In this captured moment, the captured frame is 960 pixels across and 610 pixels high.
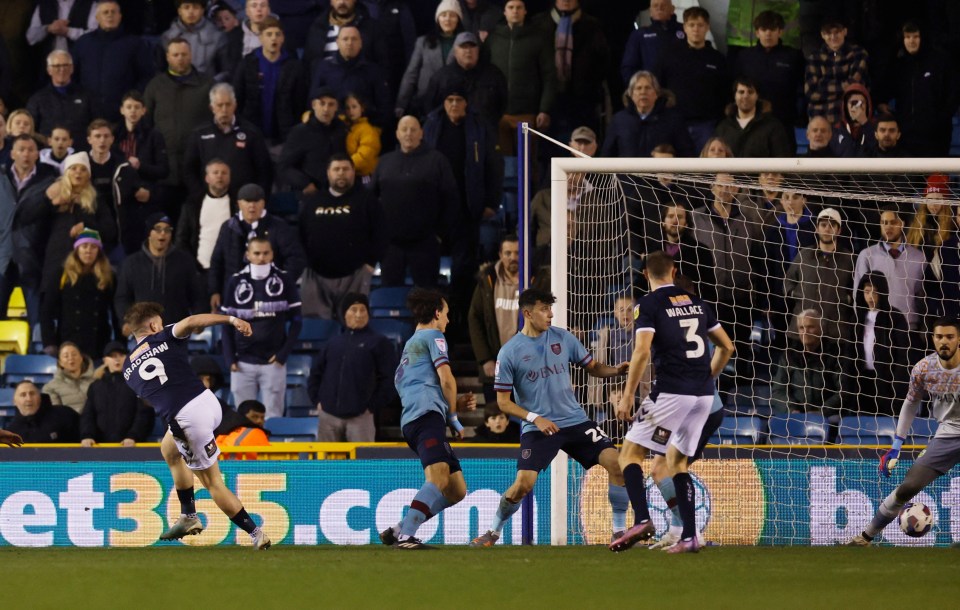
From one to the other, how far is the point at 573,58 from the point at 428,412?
6.62 meters

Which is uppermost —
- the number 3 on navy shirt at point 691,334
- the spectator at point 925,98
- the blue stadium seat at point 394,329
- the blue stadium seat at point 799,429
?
the spectator at point 925,98

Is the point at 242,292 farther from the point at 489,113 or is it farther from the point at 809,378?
the point at 809,378

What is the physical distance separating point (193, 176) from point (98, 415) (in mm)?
3069

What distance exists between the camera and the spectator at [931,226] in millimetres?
12500

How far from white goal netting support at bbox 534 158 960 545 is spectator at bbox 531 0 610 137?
184 centimetres

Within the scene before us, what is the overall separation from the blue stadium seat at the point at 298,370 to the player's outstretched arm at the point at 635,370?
241 inches

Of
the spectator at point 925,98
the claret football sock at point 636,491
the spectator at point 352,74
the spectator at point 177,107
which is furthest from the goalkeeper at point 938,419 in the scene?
the spectator at point 177,107

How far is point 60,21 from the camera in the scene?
55.1 ft

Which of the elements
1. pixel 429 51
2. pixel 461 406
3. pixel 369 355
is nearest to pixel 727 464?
pixel 461 406

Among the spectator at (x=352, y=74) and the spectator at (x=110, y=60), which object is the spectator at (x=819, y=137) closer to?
the spectator at (x=352, y=74)

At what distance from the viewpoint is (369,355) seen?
43.8 ft

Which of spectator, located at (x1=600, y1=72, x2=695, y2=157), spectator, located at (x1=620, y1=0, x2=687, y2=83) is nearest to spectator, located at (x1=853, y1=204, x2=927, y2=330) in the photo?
spectator, located at (x1=600, y1=72, x2=695, y2=157)

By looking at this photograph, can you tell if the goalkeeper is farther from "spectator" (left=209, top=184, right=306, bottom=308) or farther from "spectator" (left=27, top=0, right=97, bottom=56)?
"spectator" (left=27, top=0, right=97, bottom=56)

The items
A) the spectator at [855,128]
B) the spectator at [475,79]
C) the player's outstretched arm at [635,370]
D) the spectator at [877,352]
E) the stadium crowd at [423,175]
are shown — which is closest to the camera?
the player's outstretched arm at [635,370]
